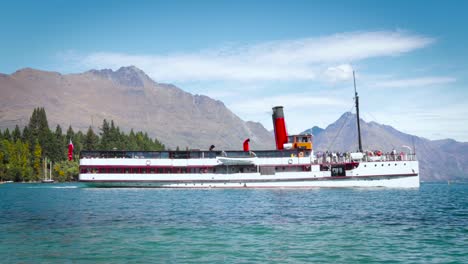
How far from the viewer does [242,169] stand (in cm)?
6569

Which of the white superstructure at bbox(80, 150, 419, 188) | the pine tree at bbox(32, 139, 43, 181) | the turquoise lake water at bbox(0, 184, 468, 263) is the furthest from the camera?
the pine tree at bbox(32, 139, 43, 181)

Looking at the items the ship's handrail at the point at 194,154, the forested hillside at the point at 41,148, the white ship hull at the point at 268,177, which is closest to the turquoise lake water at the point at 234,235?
the white ship hull at the point at 268,177

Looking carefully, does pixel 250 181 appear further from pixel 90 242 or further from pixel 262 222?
pixel 90 242

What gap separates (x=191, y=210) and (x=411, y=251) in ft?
64.6

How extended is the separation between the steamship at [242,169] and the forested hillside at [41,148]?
6601cm

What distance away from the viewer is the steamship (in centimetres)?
6347

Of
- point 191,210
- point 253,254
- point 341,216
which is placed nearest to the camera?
point 253,254

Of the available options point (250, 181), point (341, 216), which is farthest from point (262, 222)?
point (250, 181)

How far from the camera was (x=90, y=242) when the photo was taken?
2139cm

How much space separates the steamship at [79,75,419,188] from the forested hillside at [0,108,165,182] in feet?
217

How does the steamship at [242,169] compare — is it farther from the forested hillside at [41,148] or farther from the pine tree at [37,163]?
the pine tree at [37,163]

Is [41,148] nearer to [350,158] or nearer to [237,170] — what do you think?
[237,170]

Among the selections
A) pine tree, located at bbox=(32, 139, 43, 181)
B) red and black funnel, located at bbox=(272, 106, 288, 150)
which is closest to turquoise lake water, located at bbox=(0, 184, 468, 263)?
red and black funnel, located at bbox=(272, 106, 288, 150)

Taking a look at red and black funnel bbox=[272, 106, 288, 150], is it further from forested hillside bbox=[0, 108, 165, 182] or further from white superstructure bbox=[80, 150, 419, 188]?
forested hillside bbox=[0, 108, 165, 182]
